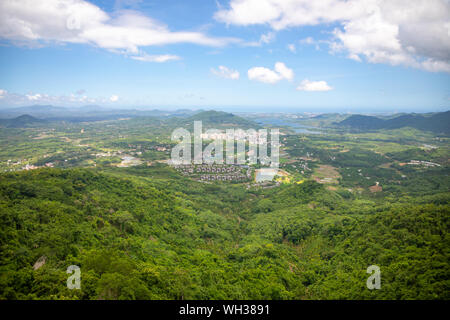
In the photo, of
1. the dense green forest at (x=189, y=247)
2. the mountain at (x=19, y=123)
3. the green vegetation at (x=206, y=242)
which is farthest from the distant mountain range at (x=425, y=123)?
the mountain at (x=19, y=123)

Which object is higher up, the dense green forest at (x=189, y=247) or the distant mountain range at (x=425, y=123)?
the distant mountain range at (x=425, y=123)

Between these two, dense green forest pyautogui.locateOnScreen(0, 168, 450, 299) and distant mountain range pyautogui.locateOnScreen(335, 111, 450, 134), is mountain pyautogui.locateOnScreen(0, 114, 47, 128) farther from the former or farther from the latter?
distant mountain range pyautogui.locateOnScreen(335, 111, 450, 134)

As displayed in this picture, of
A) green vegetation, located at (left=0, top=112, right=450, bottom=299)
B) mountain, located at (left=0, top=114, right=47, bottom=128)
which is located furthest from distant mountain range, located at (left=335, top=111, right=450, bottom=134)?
mountain, located at (left=0, top=114, right=47, bottom=128)

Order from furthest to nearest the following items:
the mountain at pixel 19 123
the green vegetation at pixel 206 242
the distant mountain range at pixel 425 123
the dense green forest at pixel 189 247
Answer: the mountain at pixel 19 123
the distant mountain range at pixel 425 123
the green vegetation at pixel 206 242
the dense green forest at pixel 189 247

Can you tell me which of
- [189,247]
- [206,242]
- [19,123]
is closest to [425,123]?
[206,242]

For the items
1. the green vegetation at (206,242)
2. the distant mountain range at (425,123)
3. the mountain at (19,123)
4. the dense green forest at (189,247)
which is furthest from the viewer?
the mountain at (19,123)

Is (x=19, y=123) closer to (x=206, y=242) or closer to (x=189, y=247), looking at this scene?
(x=206, y=242)

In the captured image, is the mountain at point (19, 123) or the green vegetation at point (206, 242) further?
the mountain at point (19, 123)

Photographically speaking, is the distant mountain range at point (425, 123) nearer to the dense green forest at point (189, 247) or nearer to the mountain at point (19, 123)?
the dense green forest at point (189, 247)

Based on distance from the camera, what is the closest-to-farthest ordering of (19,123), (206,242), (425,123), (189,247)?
1. (189,247)
2. (206,242)
3. (425,123)
4. (19,123)
